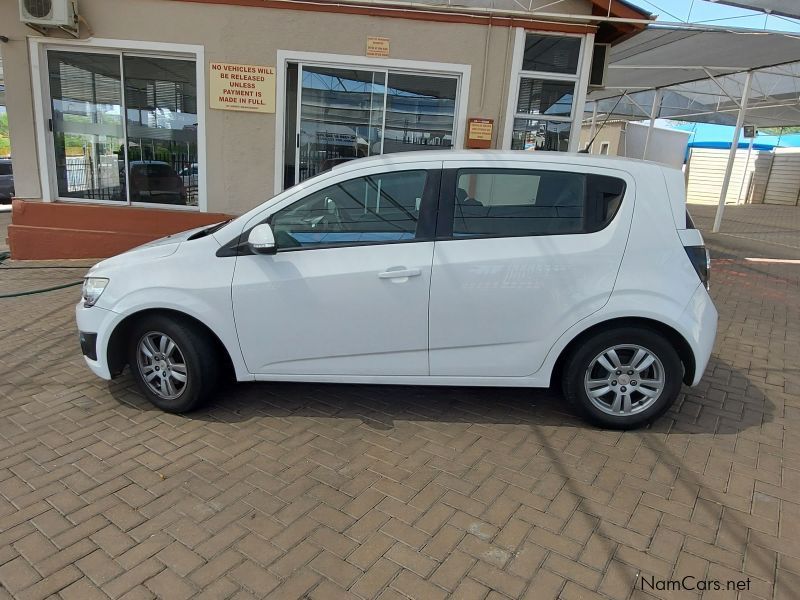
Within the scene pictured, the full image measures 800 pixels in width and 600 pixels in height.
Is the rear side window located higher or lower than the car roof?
lower

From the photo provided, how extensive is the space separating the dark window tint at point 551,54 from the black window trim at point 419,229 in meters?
4.80

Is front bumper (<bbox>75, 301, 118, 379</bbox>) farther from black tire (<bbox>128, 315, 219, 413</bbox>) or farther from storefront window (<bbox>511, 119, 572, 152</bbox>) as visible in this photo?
storefront window (<bbox>511, 119, 572, 152</bbox>)

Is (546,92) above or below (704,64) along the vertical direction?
below

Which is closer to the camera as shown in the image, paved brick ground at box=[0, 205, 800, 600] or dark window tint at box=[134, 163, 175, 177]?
paved brick ground at box=[0, 205, 800, 600]

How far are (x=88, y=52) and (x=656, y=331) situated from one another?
8165mm

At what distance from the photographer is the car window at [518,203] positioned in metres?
3.49

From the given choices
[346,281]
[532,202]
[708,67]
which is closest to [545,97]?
[532,202]

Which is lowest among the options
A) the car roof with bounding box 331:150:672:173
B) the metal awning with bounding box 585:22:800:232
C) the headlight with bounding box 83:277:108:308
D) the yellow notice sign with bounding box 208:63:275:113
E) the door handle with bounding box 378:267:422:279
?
the headlight with bounding box 83:277:108:308

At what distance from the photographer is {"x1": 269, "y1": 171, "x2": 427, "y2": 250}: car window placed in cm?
352

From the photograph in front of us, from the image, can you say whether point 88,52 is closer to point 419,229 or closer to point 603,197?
point 419,229

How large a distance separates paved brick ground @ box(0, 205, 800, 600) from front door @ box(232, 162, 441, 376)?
1.61 ft

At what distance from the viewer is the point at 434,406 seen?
157 inches

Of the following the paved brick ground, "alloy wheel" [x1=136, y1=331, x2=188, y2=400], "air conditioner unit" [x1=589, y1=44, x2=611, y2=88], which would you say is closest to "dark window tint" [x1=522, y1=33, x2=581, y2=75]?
"air conditioner unit" [x1=589, y1=44, x2=611, y2=88]

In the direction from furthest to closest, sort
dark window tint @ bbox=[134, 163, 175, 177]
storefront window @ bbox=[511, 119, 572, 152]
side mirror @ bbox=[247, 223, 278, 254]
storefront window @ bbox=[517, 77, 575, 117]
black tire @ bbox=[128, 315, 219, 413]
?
dark window tint @ bbox=[134, 163, 175, 177], storefront window @ bbox=[511, 119, 572, 152], storefront window @ bbox=[517, 77, 575, 117], black tire @ bbox=[128, 315, 219, 413], side mirror @ bbox=[247, 223, 278, 254]
